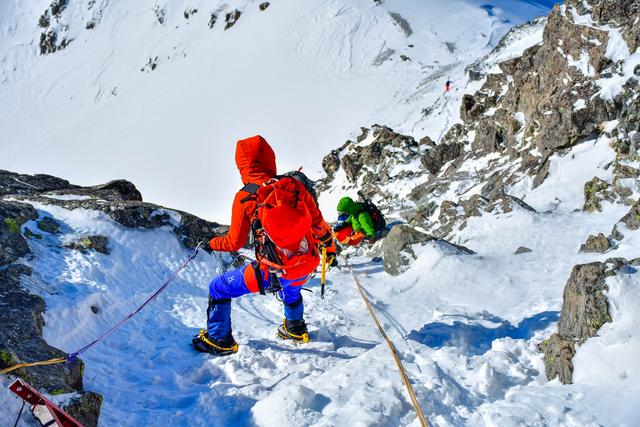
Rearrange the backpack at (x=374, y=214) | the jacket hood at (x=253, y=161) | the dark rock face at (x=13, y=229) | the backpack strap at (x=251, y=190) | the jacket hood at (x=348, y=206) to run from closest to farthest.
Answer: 1. the backpack strap at (x=251, y=190)
2. the jacket hood at (x=253, y=161)
3. the dark rock face at (x=13, y=229)
4. the jacket hood at (x=348, y=206)
5. the backpack at (x=374, y=214)

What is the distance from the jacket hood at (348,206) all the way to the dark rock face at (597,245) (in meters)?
4.90

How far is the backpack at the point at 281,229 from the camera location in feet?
14.4

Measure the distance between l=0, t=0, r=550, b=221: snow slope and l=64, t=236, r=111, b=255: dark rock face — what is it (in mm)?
19476

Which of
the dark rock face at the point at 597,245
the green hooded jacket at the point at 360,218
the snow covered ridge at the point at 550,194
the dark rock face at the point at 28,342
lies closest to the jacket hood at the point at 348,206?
the green hooded jacket at the point at 360,218

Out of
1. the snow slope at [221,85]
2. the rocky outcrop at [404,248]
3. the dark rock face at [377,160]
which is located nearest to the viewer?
the rocky outcrop at [404,248]

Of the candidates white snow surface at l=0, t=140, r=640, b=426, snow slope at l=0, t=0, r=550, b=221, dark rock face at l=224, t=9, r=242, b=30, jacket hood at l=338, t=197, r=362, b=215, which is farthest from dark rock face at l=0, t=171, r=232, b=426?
dark rock face at l=224, t=9, r=242, b=30

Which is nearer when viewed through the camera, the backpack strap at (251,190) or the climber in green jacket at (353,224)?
the backpack strap at (251,190)

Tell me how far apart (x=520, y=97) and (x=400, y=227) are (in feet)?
34.7

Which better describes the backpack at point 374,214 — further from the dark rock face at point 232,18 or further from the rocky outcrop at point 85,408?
the dark rock face at point 232,18

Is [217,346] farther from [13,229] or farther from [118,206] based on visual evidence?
[118,206]

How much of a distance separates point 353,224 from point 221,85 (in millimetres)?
37761

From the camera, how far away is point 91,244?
6953 mm

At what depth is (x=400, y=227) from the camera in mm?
8992

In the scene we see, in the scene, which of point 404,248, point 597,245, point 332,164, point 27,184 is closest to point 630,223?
point 597,245
